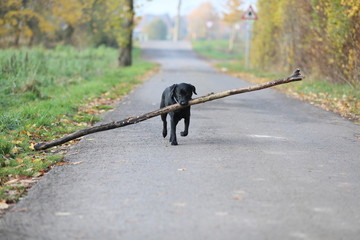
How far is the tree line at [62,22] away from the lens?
1191 inches

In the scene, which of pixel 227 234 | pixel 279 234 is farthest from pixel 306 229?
pixel 227 234

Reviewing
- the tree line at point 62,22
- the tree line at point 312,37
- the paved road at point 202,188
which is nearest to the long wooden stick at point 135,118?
the paved road at point 202,188

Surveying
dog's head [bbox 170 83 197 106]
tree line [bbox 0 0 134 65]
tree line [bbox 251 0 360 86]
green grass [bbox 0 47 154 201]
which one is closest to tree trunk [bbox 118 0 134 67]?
tree line [bbox 0 0 134 65]

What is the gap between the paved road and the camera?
169 inches

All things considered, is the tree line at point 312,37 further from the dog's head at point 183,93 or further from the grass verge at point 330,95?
the dog's head at point 183,93

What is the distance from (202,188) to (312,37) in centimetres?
1543

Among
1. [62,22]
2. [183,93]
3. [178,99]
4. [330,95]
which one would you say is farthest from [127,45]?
[183,93]

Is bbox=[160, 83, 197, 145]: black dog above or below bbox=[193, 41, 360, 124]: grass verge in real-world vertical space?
above

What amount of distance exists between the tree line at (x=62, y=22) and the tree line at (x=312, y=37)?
761cm

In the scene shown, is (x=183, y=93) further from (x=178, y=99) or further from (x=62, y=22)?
(x=62, y=22)

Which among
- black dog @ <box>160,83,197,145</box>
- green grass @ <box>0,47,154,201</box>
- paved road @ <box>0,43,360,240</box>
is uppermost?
black dog @ <box>160,83,197,145</box>

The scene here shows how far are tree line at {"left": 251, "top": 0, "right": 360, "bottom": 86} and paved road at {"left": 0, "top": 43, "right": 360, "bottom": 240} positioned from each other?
22.1 ft

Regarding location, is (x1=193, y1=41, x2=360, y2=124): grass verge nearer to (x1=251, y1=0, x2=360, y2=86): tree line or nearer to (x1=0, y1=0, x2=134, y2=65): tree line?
(x1=251, y1=0, x2=360, y2=86): tree line

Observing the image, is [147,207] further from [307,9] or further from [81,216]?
[307,9]
